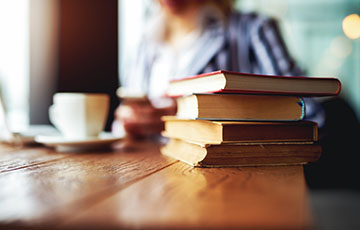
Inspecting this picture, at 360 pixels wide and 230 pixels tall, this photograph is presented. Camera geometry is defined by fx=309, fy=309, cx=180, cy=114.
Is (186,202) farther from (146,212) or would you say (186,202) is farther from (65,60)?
(65,60)

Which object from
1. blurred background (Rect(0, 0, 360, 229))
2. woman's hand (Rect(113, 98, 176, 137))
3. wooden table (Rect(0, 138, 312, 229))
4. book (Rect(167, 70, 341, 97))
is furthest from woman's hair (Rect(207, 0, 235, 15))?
wooden table (Rect(0, 138, 312, 229))

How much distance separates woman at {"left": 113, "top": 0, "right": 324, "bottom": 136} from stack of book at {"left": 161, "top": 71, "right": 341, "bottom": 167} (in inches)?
27.4

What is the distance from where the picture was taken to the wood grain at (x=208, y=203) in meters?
0.26

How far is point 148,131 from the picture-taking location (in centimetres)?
110

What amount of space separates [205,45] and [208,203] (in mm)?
1294

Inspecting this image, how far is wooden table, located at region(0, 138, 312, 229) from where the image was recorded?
26cm

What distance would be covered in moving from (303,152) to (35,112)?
140cm

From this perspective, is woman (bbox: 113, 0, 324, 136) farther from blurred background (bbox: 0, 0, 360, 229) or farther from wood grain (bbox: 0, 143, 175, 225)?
wood grain (bbox: 0, 143, 175, 225)

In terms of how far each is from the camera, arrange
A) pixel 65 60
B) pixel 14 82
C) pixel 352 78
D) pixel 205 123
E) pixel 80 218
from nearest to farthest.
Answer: pixel 80 218 → pixel 205 123 → pixel 65 60 → pixel 14 82 → pixel 352 78

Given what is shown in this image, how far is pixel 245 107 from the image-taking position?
1.79 feet

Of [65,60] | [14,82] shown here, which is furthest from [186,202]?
[14,82]

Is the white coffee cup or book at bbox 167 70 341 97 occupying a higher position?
book at bbox 167 70 341 97

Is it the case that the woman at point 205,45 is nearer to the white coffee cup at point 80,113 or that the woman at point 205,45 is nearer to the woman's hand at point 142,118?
the woman's hand at point 142,118

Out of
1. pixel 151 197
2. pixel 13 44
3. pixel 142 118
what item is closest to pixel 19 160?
pixel 151 197
